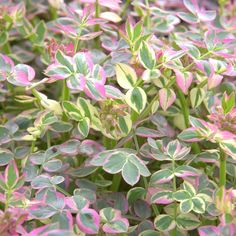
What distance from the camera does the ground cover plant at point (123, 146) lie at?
35.6 inches

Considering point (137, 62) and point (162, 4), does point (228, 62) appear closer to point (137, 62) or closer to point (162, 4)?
point (137, 62)

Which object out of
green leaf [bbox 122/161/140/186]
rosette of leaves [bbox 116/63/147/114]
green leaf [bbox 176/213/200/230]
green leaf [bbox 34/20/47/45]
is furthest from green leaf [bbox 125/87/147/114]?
green leaf [bbox 34/20/47/45]

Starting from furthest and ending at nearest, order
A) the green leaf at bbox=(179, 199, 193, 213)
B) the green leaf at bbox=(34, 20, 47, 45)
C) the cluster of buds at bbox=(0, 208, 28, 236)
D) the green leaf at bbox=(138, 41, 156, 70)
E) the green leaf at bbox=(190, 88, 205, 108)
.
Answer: the green leaf at bbox=(34, 20, 47, 45), the green leaf at bbox=(190, 88, 205, 108), the green leaf at bbox=(138, 41, 156, 70), the green leaf at bbox=(179, 199, 193, 213), the cluster of buds at bbox=(0, 208, 28, 236)

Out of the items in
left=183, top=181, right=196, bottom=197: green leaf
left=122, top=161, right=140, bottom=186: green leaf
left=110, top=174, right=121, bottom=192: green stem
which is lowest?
left=110, top=174, right=121, bottom=192: green stem

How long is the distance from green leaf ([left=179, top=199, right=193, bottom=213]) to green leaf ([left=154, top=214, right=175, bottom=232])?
0.16 ft

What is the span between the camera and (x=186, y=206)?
0.92m

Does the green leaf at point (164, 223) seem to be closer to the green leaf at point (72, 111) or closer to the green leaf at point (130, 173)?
the green leaf at point (130, 173)

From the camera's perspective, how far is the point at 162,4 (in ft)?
4.95

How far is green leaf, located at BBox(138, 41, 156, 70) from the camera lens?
1.01 meters

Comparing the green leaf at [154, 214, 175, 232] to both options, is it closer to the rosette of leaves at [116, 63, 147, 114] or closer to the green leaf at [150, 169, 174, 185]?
the green leaf at [150, 169, 174, 185]

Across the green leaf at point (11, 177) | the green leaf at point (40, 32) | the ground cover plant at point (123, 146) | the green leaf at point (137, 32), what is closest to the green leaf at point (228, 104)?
the ground cover plant at point (123, 146)

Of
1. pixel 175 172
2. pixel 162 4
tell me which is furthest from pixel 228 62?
pixel 162 4

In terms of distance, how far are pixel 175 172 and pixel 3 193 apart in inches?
12.7

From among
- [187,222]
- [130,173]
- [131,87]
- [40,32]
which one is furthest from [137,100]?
[40,32]
